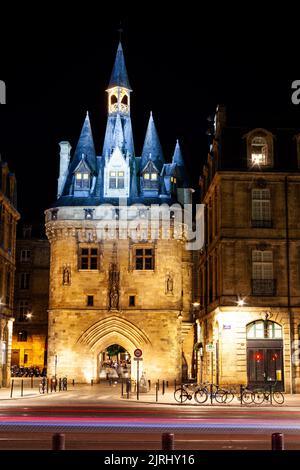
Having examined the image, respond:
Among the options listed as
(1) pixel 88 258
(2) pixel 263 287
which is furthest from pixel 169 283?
(2) pixel 263 287

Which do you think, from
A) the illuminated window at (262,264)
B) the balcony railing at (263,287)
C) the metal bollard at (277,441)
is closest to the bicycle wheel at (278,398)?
the balcony railing at (263,287)

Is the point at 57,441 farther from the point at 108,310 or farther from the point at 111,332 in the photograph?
the point at 111,332

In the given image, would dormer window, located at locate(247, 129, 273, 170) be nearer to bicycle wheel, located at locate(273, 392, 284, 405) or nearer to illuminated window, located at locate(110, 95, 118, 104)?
bicycle wheel, located at locate(273, 392, 284, 405)

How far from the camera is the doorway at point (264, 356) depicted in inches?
1485

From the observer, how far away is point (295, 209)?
39.3m

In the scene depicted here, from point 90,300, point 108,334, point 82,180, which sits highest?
point 82,180

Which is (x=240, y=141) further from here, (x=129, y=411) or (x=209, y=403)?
(x=129, y=411)

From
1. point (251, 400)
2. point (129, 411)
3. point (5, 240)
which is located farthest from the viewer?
point (5, 240)

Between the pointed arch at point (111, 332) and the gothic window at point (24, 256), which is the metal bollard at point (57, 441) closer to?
the pointed arch at point (111, 332)

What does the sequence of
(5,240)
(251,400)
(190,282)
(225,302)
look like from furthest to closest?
1. (190,282)
2. (5,240)
3. (225,302)
4. (251,400)

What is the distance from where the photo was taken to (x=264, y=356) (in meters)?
38.0

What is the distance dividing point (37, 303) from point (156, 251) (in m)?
29.8

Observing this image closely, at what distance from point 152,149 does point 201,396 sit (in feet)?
89.1

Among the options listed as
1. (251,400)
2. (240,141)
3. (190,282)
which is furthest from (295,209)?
(190,282)
